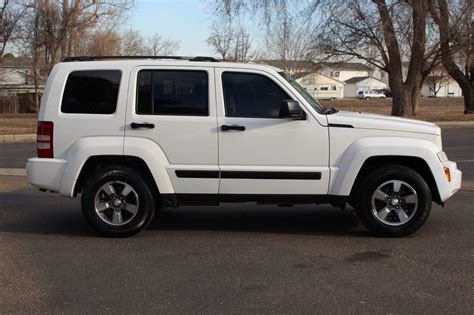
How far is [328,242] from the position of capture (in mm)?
6359

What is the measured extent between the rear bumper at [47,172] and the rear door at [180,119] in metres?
0.88

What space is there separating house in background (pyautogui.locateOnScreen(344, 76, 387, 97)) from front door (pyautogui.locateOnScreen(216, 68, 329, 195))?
139m

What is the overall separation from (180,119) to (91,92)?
1.09m

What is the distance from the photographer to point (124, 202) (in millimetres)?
6523

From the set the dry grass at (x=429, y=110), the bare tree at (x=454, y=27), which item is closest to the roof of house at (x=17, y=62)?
the dry grass at (x=429, y=110)

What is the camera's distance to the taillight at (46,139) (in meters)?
6.48

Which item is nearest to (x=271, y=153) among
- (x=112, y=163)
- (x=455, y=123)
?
(x=112, y=163)

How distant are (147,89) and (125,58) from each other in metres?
0.62

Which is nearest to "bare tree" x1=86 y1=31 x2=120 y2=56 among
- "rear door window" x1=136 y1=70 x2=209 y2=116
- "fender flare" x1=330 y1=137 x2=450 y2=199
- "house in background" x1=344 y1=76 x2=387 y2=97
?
"rear door window" x1=136 y1=70 x2=209 y2=116

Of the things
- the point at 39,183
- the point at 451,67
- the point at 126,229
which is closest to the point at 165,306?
the point at 126,229

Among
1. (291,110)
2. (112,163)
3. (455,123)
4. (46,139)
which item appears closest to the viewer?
(291,110)

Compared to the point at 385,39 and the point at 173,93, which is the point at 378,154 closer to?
the point at 173,93

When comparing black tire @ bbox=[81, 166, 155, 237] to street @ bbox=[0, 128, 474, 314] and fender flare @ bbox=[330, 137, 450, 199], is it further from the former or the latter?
fender flare @ bbox=[330, 137, 450, 199]

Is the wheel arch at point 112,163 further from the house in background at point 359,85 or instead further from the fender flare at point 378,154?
the house in background at point 359,85
